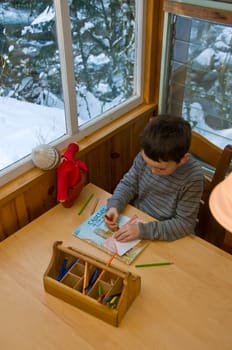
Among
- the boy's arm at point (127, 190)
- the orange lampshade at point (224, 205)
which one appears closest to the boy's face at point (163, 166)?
the boy's arm at point (127, 190)

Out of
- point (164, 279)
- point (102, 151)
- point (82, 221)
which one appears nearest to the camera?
point (164, 279)

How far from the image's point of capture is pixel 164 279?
110 centimetres

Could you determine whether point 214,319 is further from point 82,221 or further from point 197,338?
point 82,221

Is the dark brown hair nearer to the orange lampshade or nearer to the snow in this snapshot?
the snow

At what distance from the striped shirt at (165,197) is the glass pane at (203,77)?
16.1 inches

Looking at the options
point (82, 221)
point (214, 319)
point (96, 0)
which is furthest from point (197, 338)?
point (96, 0)

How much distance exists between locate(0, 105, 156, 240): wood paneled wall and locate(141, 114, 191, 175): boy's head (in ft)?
1.15

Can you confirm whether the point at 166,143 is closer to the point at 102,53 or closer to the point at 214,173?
the point at 214,173

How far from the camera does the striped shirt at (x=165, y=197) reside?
4.04 ft

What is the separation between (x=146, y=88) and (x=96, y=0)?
46 centimetres

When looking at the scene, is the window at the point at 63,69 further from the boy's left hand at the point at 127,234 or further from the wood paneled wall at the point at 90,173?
the boy's left hand at the point at 127,234

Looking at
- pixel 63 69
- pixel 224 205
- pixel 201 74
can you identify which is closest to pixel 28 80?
pixel 63 69

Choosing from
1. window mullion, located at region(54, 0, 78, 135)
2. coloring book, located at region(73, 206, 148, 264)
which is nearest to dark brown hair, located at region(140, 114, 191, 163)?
coloring book, located at region(73, 206, 148, 264)

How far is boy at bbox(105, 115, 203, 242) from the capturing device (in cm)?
121
